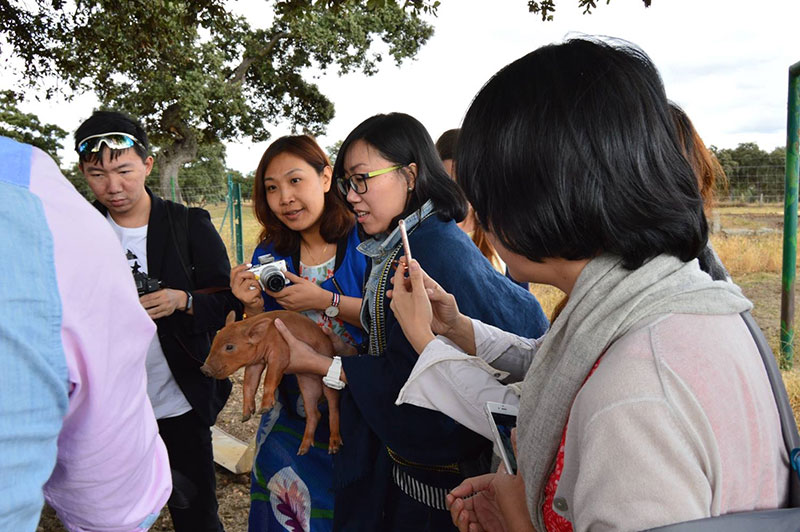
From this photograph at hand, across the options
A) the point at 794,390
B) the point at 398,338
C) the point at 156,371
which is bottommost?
the point at 794,390

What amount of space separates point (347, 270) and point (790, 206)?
3871 millimetres

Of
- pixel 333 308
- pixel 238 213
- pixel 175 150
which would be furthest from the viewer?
pixel 175 150

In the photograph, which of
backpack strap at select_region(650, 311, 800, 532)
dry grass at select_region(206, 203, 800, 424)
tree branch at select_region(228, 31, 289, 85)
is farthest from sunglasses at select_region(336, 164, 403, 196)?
tree branch at select_region(228, 31, 289, 85)

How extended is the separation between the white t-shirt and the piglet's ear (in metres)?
0.83

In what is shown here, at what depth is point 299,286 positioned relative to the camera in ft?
7.15

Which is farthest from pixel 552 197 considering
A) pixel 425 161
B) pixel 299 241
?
pixel 299 241

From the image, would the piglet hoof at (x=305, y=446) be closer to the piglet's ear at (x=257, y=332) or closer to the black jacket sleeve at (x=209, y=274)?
the piglet's ear at (x=257, y=332)

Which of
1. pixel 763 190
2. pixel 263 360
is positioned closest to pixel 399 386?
pixel 263 360

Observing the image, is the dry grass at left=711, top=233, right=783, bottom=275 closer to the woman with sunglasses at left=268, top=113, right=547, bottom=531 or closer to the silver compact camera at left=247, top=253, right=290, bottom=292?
the woman with sunglasses at left=268, top=113, right=547, bottom=531

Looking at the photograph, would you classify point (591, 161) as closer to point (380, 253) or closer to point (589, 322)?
point (589, 322)

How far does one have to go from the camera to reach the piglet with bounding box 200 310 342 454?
1833mm

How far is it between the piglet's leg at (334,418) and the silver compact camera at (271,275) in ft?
1.67

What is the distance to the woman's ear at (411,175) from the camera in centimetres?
202

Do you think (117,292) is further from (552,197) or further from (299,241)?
(299,241)
